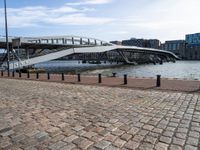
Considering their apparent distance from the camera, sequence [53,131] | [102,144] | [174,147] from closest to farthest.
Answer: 1. [174,147]
2. [102,144]
3. [53,131]

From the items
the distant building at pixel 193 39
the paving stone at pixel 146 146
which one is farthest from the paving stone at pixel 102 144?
the distant building at pixel 193 39

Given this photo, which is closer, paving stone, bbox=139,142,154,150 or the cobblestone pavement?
paving stone, bbox=139,142,154,150

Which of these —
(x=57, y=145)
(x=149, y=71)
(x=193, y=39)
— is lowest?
(x=149, y=71)

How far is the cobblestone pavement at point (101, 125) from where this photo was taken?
5.28 meters

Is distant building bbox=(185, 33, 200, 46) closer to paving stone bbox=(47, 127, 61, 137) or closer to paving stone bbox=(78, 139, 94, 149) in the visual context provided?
paving stone bbox=(47, 127, 61, 137)

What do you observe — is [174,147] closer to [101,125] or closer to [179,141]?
[179,141]

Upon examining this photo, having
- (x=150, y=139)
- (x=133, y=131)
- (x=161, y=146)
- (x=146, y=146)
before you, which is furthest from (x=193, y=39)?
(x=146, y=146)

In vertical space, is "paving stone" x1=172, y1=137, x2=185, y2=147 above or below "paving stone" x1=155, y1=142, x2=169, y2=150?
above

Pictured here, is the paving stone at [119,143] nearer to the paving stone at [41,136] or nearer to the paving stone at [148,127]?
the paving stone at [148,127]

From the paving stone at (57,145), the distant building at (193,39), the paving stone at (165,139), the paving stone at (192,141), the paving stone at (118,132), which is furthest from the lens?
the distant building at (193,39)

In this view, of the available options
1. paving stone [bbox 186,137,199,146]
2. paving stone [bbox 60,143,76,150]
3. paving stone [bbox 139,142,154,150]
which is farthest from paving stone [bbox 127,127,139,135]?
paving stone [bbox 60,143,76,150]

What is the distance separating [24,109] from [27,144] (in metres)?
3.90

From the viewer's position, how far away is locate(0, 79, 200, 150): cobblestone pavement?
5.28m

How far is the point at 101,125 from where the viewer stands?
6680 millimetres
